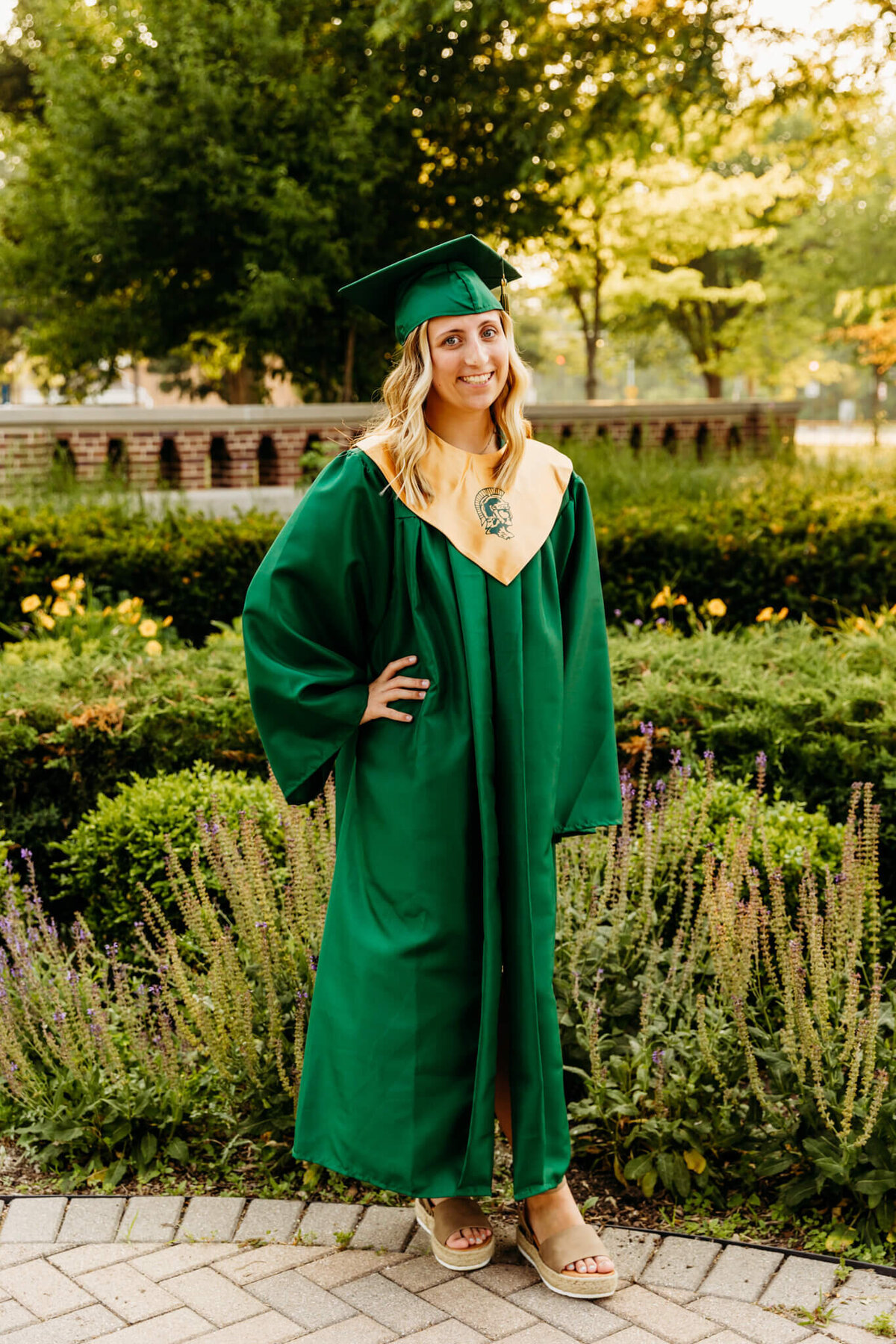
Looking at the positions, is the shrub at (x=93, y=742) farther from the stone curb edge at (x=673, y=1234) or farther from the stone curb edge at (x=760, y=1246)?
the stone curb edge at (x=760, y=1246)

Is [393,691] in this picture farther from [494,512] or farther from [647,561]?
[647,561]

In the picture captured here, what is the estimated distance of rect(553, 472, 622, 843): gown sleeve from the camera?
2.70 m

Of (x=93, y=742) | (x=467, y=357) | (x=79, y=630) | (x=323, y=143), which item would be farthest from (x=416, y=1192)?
(x=323, y=143)

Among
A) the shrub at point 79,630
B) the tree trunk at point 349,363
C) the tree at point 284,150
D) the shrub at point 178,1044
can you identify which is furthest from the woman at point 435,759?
the tree trunk at point 349,363

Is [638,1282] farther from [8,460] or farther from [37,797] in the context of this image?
[8,460]

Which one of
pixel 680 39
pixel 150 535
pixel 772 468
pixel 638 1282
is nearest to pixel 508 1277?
pixel 638 1282

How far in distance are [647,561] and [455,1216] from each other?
4.41 metres

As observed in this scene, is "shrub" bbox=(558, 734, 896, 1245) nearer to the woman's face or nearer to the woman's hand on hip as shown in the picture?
the woman's hand on hip

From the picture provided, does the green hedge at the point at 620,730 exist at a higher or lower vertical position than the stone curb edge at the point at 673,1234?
higher

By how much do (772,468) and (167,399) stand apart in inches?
1161

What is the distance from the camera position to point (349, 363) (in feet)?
45.7

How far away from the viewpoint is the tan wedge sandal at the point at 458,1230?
101 inches

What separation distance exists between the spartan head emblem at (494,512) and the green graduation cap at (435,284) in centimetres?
36

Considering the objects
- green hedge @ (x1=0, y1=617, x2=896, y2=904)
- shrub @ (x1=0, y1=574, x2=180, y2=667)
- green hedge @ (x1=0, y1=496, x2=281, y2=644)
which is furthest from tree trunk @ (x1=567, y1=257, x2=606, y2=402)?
green hedge @ (x1=0, y1=617, x2=896, y2=904)
